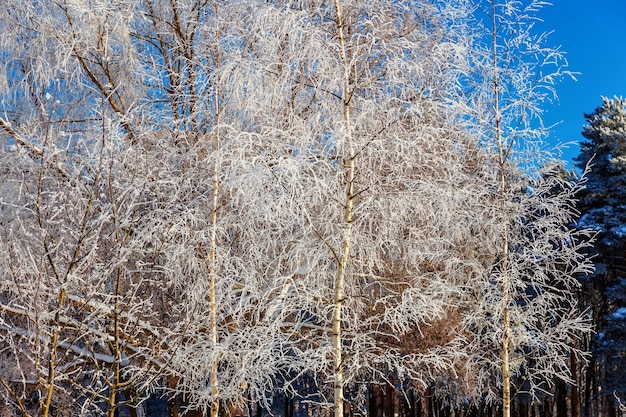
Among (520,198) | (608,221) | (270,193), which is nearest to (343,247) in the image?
(270,193)

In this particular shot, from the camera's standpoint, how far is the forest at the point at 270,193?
5.39 meters

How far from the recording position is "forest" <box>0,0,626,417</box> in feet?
17.7

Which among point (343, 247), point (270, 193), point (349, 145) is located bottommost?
point (343, 247)

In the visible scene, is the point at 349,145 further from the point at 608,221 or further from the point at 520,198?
the point at 608,221

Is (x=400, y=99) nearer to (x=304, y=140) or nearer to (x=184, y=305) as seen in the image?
(x=304, y=140)

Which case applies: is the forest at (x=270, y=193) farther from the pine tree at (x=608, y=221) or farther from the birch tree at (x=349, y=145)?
the pine tree at (x=608, y=221)

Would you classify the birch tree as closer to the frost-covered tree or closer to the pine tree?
the frost-covered tree

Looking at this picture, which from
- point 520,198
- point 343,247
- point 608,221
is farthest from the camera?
point 608,221

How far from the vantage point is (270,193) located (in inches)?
216

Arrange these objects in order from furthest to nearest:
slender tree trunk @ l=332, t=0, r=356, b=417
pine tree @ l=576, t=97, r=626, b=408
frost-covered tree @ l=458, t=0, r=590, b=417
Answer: pine tree @ l=576, t=97, r=626, b=408, frost-covered tree @ l=458, t=0, r=590, b=417, slender tree trunk @ l=332, t=0, r=356, b=417

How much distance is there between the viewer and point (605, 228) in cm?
1966

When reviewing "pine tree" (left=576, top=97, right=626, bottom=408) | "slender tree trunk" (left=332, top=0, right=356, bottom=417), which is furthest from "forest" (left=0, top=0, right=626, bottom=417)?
"pine tree" (left=576, top=97, right=626, bottom=408)

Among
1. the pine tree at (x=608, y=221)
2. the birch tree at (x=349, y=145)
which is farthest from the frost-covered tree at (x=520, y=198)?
the pine tree at (x=608, y=221)

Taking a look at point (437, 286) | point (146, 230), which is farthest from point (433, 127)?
point (146, 230)
